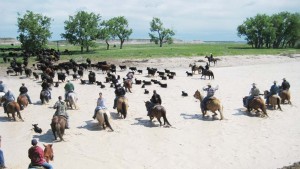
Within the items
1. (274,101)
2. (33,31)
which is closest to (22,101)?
(274,101)

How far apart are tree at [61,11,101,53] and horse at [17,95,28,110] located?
130 ft

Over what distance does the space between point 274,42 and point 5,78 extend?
7590 cm

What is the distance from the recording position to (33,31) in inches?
2104

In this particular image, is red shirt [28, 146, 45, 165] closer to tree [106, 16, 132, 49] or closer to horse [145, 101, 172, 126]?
horse [145, 101, 172, 126]

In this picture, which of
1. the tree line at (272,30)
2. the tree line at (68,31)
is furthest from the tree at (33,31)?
the tree line at (272,30)

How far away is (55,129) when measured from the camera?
13.9m

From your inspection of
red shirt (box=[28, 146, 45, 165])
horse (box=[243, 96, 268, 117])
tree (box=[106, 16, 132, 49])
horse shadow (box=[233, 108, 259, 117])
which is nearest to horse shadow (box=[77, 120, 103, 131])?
red shirt (box=[28, 146, 45, 165])

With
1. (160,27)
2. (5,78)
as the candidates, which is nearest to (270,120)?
(5,78)

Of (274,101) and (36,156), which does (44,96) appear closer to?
(36,156)

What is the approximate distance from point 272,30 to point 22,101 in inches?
3053

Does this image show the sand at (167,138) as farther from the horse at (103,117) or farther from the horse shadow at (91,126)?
the horse at (103,117)

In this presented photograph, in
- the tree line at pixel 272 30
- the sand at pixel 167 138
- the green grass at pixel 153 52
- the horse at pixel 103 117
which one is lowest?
the sand at pixel 167 138

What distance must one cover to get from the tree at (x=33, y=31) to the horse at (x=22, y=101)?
36.5 m

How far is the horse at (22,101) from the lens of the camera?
1886 cm
